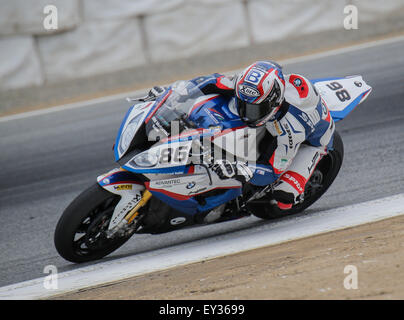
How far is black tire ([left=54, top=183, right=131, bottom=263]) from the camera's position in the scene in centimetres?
448

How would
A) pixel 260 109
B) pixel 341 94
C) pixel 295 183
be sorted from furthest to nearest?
pixel 341 94
pixel 295 183
pixel 260 109

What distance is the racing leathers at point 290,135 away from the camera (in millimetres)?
4840

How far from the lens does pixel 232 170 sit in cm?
444

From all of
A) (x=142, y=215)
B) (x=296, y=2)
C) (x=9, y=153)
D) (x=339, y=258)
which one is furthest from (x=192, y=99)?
(x=296, y=2)

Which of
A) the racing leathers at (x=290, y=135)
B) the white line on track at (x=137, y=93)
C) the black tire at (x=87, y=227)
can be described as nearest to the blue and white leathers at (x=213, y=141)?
the racing leathers at (x=290, y=135)

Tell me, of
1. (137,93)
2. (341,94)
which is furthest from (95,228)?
(137,93)

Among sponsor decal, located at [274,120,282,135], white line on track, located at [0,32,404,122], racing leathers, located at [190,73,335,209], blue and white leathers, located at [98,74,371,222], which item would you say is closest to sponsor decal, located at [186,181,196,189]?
blue and white leathers, located at [98,74,371,222]

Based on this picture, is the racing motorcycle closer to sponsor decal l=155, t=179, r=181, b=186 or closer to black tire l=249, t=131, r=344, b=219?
sponsor decal l=155, t=179, r=181, b=186

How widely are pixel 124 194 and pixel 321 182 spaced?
6.36 feet

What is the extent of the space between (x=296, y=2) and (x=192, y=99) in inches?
332

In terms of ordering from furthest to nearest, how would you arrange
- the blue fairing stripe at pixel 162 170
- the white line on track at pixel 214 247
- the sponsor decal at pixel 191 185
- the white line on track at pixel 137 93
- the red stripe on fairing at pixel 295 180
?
the white line on track at pixel 137 93 → the red stripe on fairing at pixel 295 180 → the sponsor decal at pixel 191 185 → the blue fairing stripe at pixel 162 170 → the white line on track at pixel 214 247

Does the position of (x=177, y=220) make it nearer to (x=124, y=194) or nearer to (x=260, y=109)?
(x=124, y=194)

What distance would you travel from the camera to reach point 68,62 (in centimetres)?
1188

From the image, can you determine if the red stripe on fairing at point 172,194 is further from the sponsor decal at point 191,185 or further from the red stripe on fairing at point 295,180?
the red stripe on fairing at point 295,180
